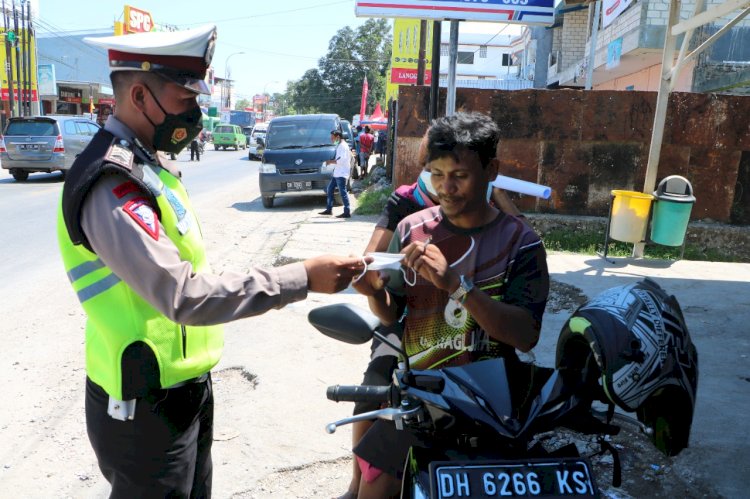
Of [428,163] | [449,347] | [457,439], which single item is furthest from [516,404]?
[428,163]

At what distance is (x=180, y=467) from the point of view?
6.18ft

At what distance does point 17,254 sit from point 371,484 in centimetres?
773

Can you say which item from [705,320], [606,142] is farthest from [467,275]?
[606,142]

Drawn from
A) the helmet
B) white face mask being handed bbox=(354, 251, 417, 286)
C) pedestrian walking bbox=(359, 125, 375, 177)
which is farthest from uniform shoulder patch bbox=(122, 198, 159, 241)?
pedestrian walking bbox=(359, 125, 375, 177)

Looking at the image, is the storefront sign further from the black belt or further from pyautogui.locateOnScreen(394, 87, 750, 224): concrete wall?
the black belt

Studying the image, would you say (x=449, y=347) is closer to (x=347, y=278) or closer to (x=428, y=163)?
(x=347, y=278)

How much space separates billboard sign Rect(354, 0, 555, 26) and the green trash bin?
2819mm

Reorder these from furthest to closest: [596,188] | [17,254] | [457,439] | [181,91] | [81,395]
Result: [596,188] → [17,254] → [81,395] → [181,91] → [457,439]

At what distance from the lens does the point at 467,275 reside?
2021 millimetres

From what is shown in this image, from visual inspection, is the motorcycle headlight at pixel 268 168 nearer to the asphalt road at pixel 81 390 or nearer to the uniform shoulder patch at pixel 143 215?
the asphalt road at pixel 81 390

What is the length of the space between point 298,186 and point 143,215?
1216 cm

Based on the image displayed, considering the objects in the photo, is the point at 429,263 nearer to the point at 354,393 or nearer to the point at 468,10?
the point at 354,393

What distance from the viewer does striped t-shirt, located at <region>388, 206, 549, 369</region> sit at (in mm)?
2002

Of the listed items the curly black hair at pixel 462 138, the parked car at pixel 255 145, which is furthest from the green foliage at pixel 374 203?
the curly black hair at pixel 462 138
